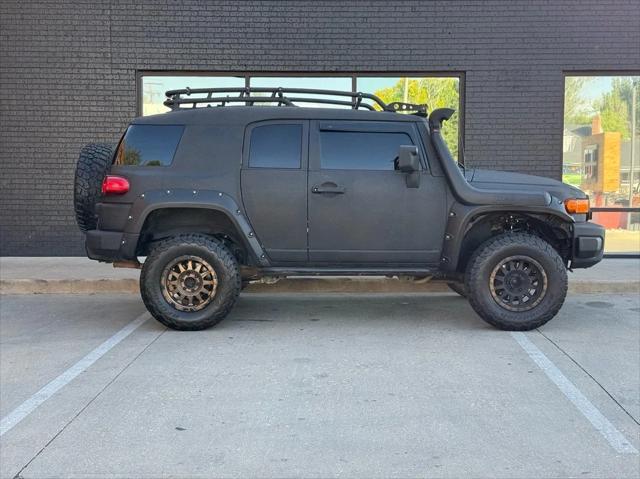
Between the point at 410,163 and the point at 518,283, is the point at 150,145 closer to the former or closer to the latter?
the point at 410,163

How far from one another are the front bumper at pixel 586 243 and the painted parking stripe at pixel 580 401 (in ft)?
3.29

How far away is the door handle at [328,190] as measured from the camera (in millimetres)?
5961

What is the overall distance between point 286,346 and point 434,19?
6.68 m

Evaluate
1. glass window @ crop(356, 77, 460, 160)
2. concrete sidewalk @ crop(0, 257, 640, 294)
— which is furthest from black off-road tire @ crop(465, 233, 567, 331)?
glass window @ crop(356, 77, 460, 160)

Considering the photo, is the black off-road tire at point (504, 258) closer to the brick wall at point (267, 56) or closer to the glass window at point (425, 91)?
the brick wall at point (267, 56)

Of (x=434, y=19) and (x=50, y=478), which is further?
(x=434, y=19)

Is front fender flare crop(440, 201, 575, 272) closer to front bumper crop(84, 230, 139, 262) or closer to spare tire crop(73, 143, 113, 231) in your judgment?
front bumper crop(84, 230, 139, 262)

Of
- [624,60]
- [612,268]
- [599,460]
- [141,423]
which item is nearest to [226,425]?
[141,423]

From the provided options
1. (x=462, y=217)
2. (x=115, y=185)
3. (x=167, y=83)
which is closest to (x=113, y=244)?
(x=115, y=185)

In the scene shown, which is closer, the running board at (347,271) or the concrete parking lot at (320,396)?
the concrete parking lot at (320,396)

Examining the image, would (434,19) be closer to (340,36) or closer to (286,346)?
(340,36)

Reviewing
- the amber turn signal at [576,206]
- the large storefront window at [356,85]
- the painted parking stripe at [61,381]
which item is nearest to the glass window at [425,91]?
the large storefront window at [356,85]

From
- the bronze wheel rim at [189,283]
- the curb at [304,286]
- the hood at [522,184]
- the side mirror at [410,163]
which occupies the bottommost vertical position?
the curb at [304,286]

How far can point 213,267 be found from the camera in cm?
590
